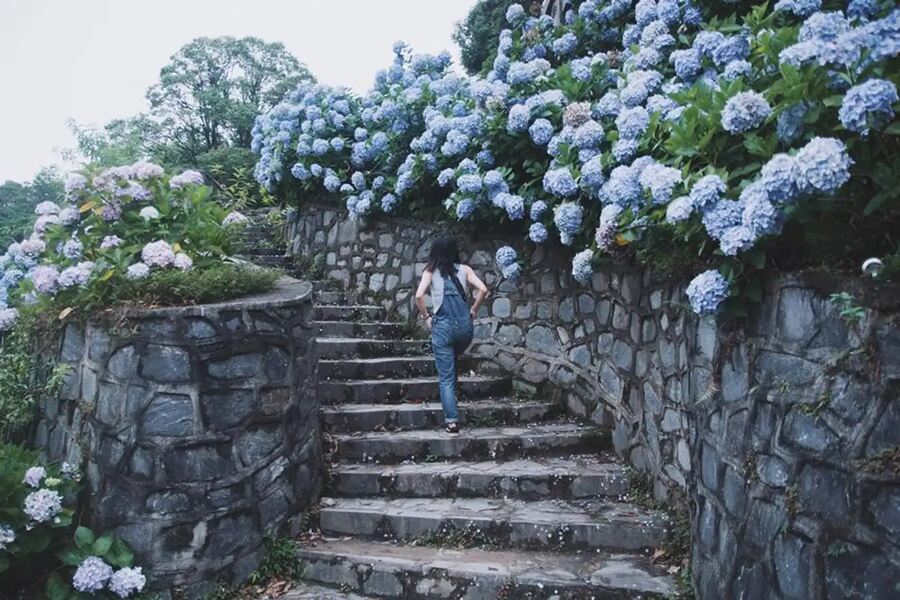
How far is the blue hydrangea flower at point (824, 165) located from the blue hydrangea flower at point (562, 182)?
2308mm

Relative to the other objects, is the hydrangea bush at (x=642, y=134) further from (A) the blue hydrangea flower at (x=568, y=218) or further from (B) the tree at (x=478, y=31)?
(B) the tree at (x=478, y=31)

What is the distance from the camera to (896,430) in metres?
1.86

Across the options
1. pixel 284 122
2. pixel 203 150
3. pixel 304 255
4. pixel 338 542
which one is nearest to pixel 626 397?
pixel 338 542

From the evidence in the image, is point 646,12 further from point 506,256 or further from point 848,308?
point 848,308

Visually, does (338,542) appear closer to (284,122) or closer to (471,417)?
(471,417)

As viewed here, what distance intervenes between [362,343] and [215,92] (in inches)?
418

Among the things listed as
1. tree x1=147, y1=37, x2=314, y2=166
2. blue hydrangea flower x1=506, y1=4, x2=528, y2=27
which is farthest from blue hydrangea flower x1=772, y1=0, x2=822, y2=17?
tree x1=147, y1=37, x2=314, y2=166

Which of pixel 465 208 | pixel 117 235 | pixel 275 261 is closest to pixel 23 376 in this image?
pixel 117 235

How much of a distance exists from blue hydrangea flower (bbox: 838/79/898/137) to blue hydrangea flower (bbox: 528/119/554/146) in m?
2.93

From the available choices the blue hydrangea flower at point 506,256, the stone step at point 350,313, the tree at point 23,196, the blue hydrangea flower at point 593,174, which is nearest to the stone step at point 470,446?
the blue hydrangea flower at point 506,256

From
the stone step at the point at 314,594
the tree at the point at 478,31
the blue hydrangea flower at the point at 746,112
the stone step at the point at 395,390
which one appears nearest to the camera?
the blue hydrangea flower at the point at 746,112

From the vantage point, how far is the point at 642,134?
11.8 feet

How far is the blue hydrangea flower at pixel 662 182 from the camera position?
271 cm

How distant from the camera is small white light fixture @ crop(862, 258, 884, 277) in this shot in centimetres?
193
